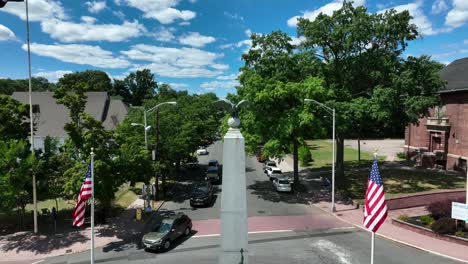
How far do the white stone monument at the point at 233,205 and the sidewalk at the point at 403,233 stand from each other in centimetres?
1373

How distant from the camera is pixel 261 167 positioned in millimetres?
49188

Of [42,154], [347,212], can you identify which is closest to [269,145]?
[347,212]

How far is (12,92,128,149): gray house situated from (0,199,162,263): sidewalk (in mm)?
27043

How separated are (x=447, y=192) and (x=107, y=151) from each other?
2439cm

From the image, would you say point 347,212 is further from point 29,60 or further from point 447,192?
point 29,60

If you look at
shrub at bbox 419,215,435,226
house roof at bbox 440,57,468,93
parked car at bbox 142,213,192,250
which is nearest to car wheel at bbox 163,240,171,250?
parked car at bbox 142,213,192,250

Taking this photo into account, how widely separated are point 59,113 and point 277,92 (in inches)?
1361

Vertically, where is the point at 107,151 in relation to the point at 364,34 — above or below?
below

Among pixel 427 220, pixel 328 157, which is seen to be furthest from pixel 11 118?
pixel 328 157

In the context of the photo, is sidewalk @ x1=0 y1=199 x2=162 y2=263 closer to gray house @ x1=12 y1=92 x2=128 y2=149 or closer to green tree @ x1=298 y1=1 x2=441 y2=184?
green tree @ x1=298 y1=1 x2=441 y2=184

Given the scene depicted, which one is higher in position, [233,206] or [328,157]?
[233,206]

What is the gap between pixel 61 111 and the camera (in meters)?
49.5

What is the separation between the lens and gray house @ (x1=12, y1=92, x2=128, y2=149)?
47125 millimetres

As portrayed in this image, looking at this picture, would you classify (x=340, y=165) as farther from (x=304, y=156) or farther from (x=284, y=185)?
(x=304, y=156)
